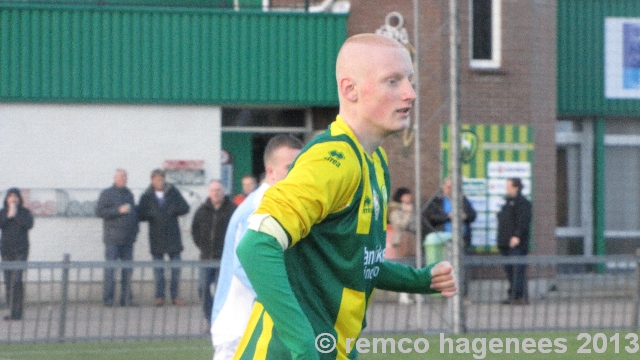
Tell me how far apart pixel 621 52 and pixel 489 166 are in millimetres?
3973

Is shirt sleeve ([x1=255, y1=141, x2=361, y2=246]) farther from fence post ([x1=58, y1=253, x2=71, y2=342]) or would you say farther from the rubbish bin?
the rubbish bin

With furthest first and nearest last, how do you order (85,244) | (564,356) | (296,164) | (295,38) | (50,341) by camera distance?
1. (295,38)
2. (85,244)
3. (50,341)
4. (564,356)
5. (296,164)

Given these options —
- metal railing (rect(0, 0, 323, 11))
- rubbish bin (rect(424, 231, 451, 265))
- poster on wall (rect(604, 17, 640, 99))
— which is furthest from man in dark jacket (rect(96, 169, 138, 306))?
poster on wall (rect(604, 17, 640, 99))

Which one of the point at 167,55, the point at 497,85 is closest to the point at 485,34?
the point at 497,85

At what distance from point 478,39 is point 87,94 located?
6498mm

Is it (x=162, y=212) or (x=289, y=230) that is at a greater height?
(x=289, y=230)

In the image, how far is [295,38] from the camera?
19.4m

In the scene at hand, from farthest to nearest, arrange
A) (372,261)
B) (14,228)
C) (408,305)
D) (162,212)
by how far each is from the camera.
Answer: (162,212) → (14,228) → (408,305) → (372,261)

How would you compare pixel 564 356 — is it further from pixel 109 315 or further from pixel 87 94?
pixel 87 94

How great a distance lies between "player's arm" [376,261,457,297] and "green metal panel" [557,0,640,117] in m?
17.9

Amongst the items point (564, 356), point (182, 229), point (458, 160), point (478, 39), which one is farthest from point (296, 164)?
point (478, 39)

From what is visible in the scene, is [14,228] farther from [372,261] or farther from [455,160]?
[372,261]

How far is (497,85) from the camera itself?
64.7 ft

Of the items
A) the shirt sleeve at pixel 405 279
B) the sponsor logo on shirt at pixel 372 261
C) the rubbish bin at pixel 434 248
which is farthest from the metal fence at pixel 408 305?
the sponsor logo on shirt at pixel 372 261
